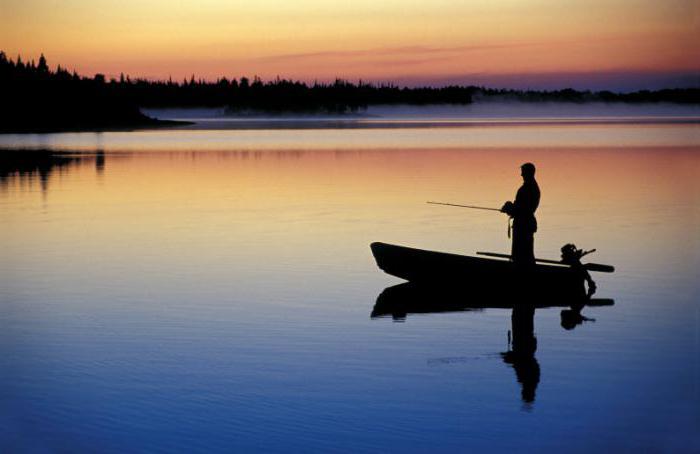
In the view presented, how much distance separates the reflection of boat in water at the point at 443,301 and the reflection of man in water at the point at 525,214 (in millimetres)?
796

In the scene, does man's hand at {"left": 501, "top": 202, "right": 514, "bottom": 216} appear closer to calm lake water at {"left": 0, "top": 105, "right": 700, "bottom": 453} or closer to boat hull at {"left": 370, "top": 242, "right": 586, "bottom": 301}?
boat hull at {"left": 370, "top": 242, "right": 586, "bottom": 301}

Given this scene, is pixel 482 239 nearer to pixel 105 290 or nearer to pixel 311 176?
pixel 105 290

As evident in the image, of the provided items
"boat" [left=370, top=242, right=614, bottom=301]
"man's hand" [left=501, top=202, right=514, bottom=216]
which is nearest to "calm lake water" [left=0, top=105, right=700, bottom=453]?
"boat" [left=370, top=242, right=614, bottom=301]

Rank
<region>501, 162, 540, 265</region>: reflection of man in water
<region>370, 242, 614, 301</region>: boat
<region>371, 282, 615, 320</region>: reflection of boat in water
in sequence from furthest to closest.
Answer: <region>370, 242, 614, 301</region>: boat, <region>501, 162, 540, 265</region>: reflection of man in water, <region>371, 282, 615, 320</region>: reflection of boat in water

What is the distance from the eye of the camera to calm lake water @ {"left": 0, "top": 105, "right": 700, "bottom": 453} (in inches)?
408

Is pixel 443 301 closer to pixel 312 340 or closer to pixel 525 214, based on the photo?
pixel 525 214

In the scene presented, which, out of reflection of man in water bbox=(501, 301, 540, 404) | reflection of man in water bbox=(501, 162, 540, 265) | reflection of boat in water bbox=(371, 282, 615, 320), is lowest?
reflection of boat in water bbox=(371, 282, 615, 320)

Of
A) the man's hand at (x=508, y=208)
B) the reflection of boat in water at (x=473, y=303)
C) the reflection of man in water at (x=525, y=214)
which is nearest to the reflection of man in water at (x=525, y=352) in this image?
the reflection of boat in water at (x=473, y=303)

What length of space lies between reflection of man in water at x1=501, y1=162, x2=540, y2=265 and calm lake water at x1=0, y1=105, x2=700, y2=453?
60.0 inches

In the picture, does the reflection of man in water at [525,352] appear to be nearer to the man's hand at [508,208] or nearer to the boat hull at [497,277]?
the boat hull at [497,277]

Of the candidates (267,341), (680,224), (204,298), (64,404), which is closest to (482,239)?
(680,224)

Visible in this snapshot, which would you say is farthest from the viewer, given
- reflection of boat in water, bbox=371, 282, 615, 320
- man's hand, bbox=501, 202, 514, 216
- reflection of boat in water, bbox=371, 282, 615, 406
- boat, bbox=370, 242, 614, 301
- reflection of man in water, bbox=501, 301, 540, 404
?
boat, bbox=370, 242, 614, 301

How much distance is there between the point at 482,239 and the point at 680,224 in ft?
23.8

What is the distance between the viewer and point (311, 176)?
5062 cm
